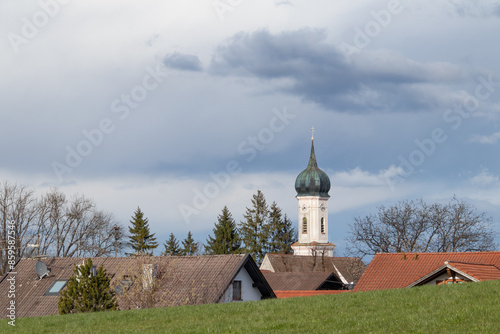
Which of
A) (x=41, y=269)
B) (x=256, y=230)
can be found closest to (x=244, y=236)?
(x=256, y=230)

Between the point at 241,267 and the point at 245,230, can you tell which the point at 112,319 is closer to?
the point at 241,267

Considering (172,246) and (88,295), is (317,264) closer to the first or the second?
(172,246)

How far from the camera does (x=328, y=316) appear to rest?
65.7ft

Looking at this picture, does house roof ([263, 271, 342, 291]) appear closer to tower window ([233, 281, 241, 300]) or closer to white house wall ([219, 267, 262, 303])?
white house wall ([219, 267, 262, 303])

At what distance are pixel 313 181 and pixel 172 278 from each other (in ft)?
309

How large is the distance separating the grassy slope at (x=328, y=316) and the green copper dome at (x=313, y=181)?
10727cm

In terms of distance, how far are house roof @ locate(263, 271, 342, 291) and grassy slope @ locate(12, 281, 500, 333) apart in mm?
47271

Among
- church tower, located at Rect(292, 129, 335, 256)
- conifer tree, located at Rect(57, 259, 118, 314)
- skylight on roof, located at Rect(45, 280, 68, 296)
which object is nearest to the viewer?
conifer tree, located at Rect(57, 259, 118, 314)

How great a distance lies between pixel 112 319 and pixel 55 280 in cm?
2293

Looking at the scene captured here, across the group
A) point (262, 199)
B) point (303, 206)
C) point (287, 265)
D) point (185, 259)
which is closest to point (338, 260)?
point (287, 265)

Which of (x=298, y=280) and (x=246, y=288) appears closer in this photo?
(x=246, y=288)

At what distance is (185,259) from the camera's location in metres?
43.0

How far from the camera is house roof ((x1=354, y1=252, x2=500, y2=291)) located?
136ft

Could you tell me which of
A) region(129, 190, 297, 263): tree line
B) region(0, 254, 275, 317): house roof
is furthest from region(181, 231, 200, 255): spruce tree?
region(0, 254, 275, 317): house roof
